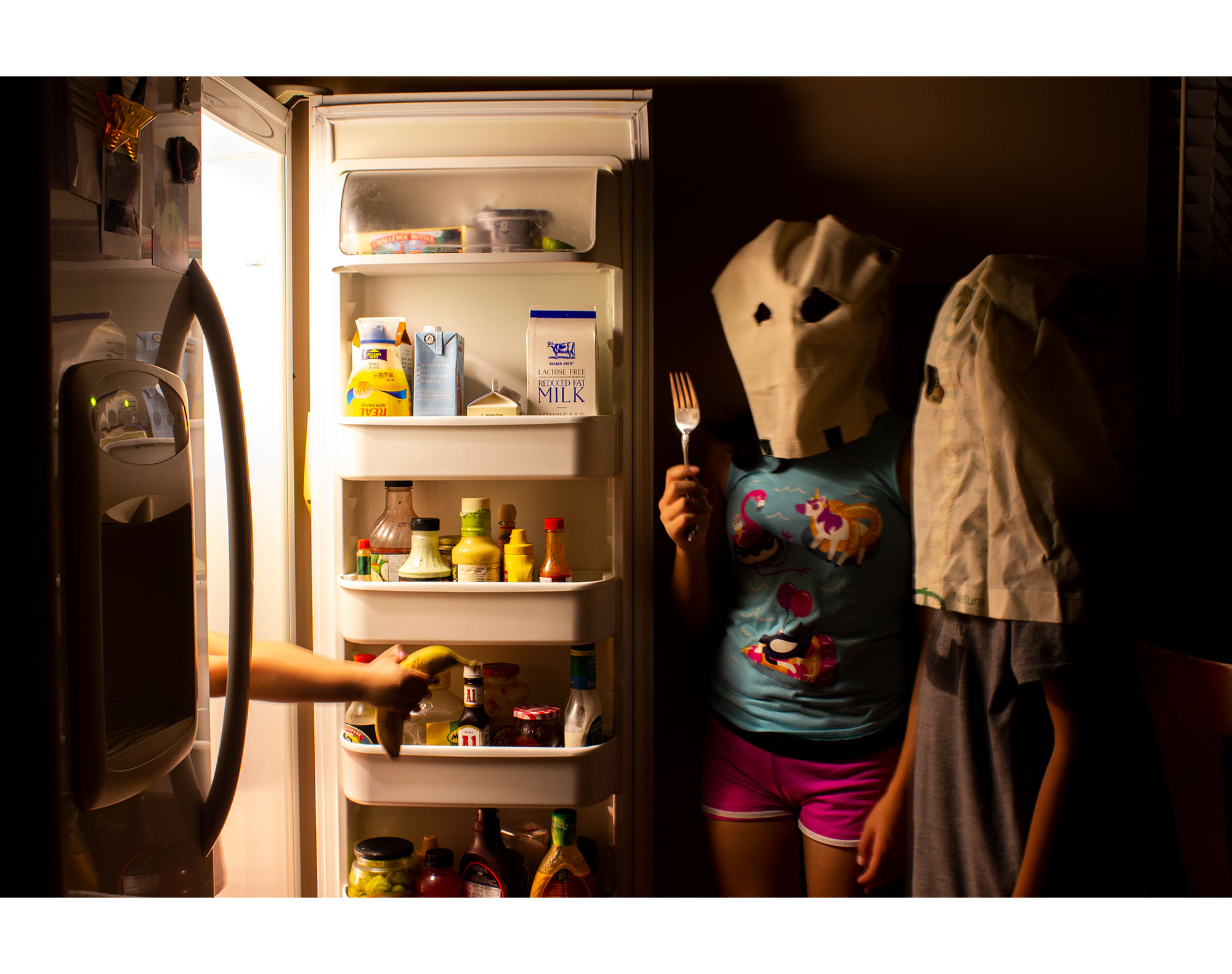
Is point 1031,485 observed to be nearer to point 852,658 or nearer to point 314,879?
point 852,658

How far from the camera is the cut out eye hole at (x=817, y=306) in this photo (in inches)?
41.6

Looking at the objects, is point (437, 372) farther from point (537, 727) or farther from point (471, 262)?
point (537, 727)

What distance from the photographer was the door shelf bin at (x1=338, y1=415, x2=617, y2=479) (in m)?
1.08

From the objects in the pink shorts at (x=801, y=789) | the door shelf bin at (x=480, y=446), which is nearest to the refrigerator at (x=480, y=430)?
the door shelf bin at (x=480, y=446)

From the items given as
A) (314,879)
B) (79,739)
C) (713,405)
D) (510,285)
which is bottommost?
(314,879)

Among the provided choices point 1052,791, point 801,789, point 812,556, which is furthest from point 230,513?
point 1052,791

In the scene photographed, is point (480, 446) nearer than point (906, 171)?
Yes

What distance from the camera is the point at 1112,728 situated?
1031mm

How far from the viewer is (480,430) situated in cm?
109

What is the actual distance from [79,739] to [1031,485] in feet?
3.27

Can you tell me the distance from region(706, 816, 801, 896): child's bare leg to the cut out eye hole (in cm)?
75

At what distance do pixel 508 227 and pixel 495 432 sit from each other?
30 cm

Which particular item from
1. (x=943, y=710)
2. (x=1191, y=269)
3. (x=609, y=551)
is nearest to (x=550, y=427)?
(x=609, y=551)

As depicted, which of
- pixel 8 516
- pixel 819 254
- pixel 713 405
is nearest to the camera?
pixel 8 516
